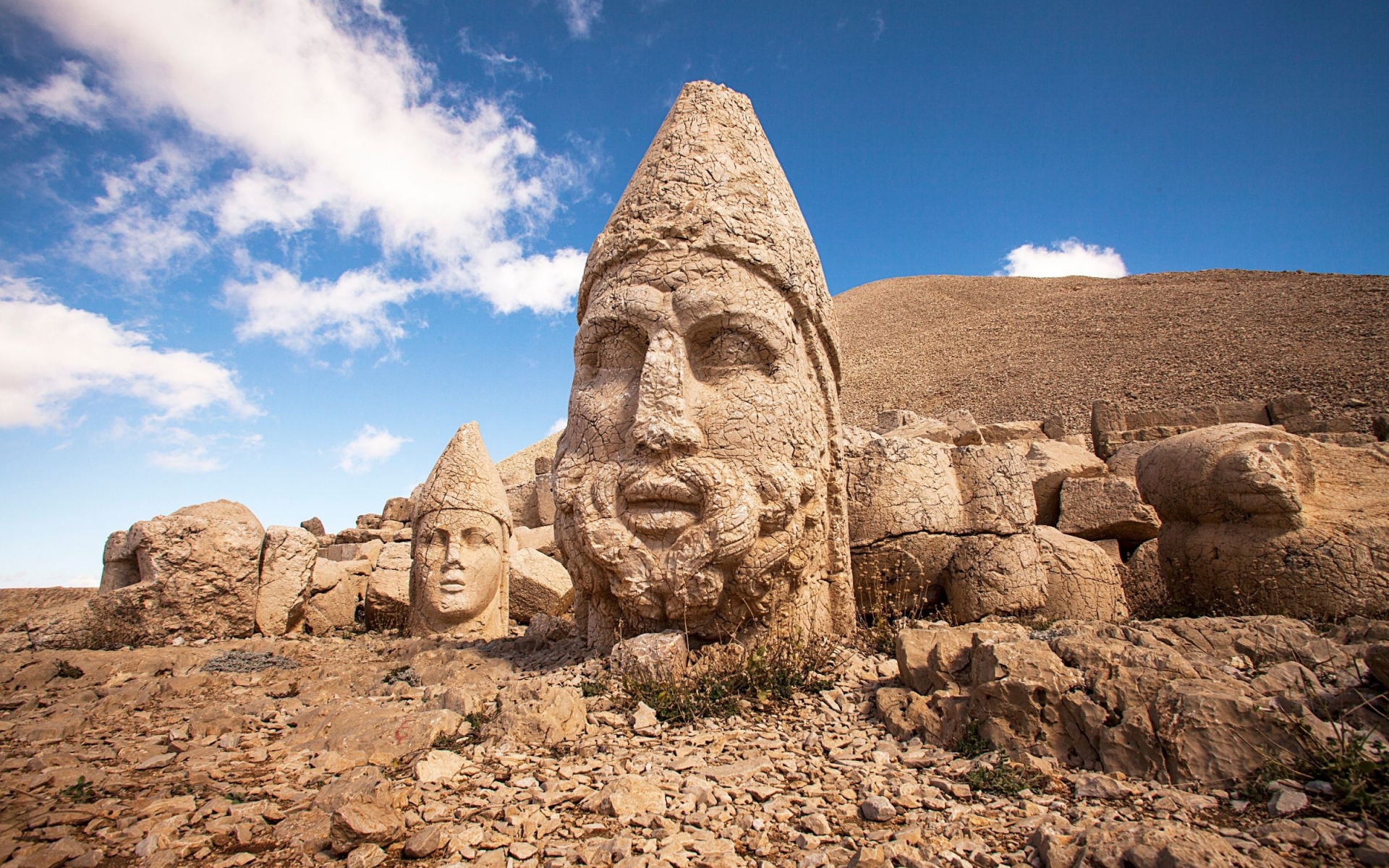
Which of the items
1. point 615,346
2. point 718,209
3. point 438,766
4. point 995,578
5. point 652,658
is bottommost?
point 438,766

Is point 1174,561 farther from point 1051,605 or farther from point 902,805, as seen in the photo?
point 902,805

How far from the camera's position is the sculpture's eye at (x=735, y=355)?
372 cm

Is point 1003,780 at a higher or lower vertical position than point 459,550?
lower

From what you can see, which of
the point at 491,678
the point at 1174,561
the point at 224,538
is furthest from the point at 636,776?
the point at 224,538

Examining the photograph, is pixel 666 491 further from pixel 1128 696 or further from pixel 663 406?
pixel 1128 696

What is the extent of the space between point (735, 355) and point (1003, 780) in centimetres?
225

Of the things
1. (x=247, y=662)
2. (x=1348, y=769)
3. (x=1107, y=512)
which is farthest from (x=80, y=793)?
(x=1107, y=512)

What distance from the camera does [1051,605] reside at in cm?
438

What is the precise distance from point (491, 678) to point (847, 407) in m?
30.3

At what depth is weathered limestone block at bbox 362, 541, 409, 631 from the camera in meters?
8.09

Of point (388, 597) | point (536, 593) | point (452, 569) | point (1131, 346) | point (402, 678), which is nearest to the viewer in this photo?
point (402, 678)

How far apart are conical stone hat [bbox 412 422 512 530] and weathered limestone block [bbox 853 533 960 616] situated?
4.27m

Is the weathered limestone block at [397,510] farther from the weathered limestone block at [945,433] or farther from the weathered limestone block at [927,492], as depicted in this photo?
the weathered limestone block at [927,492]

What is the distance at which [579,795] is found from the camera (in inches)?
91.4
